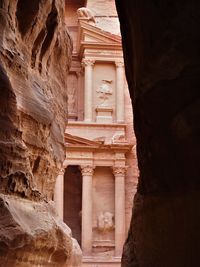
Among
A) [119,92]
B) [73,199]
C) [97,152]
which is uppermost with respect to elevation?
[119,92]

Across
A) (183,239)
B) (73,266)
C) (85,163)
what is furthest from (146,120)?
(85,163)

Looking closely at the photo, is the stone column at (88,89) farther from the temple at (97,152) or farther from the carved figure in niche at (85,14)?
the carved figure in niche at (85,14)

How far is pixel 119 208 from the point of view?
24.2 meters

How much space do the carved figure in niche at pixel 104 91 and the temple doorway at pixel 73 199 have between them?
3.53 m

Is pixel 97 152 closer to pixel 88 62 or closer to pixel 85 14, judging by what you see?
pixel 88 62

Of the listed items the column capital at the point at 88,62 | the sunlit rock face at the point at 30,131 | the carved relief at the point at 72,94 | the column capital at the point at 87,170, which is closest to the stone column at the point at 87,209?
the column capital at the point at 87,170

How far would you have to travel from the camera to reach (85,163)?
24547mm

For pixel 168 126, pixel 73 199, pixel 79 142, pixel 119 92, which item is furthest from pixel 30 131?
pixel 119 92

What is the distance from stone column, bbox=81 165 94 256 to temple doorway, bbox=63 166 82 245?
128 cm

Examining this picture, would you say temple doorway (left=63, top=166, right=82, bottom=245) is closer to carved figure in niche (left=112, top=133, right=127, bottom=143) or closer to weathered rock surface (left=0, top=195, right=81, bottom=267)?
carved figure in niche (left=112, top=133, right=127, bottom=143)

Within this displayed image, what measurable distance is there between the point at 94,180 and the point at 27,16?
19.5 metres

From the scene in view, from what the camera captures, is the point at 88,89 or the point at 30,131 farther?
the point at 88,89

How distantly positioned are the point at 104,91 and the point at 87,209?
20.5ft

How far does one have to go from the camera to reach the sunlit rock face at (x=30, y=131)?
473cm
